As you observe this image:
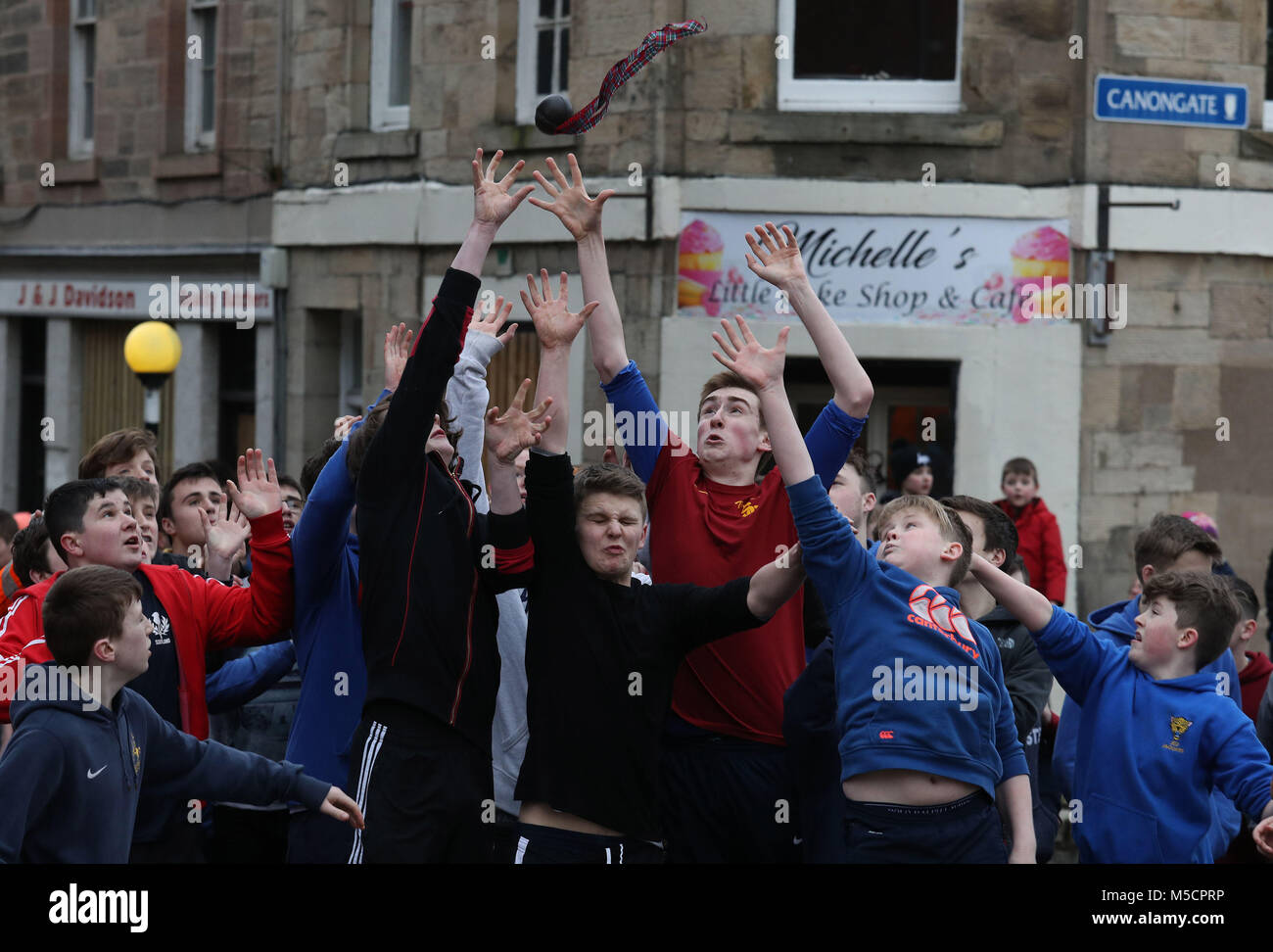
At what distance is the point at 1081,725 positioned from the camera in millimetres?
4785

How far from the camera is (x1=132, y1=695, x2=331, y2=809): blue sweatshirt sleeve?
447 cm

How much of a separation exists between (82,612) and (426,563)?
931mm

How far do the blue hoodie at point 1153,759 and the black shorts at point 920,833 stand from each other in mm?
611

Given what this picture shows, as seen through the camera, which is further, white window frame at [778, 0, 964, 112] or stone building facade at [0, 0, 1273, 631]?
white window frame at [778, 0, 964, 112]

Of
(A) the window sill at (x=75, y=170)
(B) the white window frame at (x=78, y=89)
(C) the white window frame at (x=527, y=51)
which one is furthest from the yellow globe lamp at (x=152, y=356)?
(B) the white window frame at (x=78, y=89)

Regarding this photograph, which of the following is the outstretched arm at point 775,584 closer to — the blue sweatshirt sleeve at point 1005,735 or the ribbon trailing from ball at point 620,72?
the blue sweatshirt sleeve at point 1005,735

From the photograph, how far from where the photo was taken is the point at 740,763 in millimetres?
4582

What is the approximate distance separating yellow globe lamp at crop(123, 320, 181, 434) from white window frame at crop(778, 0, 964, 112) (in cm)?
489

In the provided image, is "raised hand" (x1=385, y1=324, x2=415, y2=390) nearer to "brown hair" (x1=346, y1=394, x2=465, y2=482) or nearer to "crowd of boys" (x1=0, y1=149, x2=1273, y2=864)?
"crowd of boys" (x1=0, y1=149, x2=1273, y2=864)

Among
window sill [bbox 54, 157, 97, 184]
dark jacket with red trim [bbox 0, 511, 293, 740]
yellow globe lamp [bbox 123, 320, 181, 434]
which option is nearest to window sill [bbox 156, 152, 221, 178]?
window sill [bbox 54, 157, 97, 184]

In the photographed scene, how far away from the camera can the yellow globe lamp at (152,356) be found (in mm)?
11789

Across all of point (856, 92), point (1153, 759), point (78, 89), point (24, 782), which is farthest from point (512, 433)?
point (78, 89)

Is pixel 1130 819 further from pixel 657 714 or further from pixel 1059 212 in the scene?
pixel 1059 212

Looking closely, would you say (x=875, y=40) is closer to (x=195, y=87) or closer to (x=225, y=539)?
(x=195, y=87)
